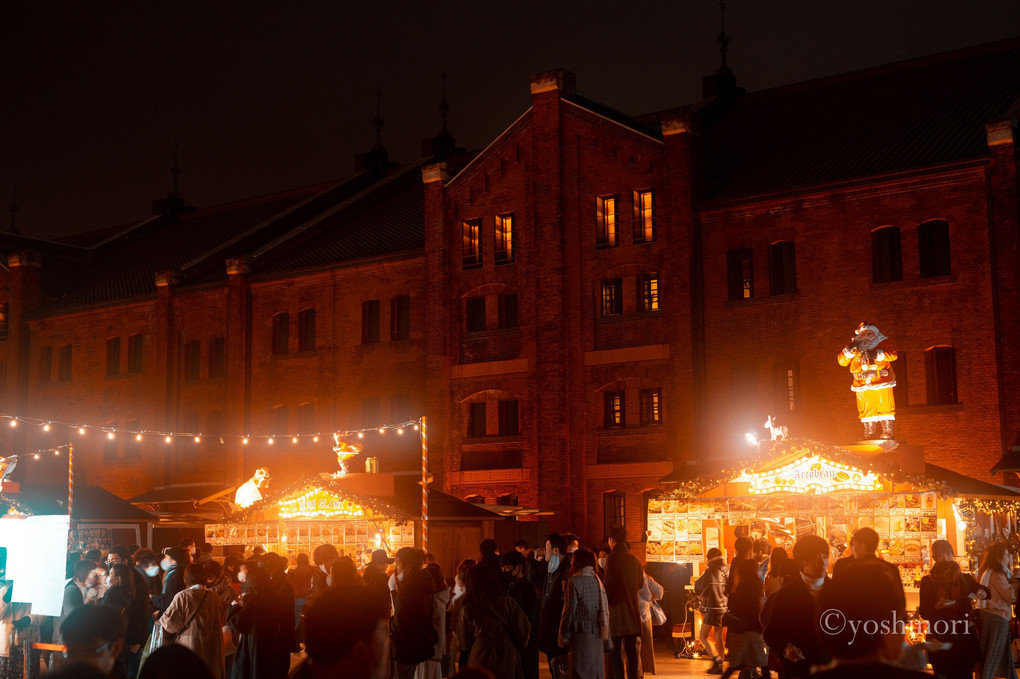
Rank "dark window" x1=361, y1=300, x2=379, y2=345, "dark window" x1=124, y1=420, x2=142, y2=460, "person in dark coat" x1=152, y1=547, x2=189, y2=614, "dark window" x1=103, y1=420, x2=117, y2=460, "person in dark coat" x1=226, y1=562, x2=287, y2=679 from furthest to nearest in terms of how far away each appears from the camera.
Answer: "dark window" x1=103, y1=420, x2=117, y2=460 → "dark window" x1=124, y1=420, x2=142, y2=460 → "dark window" x1=361, y1=300, x2=379, y2=345 → "person in dark coat" x1=152, y1=547, x2=189, y2=614 → "person in dark coat" x1=226, y1=562, x2=287, y2=679

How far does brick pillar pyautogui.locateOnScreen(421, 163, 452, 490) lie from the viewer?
34719mm

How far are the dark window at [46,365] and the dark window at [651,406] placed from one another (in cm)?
2418

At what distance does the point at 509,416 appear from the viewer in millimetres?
34250

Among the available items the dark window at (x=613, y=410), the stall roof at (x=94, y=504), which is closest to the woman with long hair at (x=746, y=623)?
the stall roof at (x=94, y=504)

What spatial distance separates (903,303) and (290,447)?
1928cm

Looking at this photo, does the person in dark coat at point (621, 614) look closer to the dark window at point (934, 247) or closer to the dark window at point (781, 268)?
the dark window at point (934, 247)

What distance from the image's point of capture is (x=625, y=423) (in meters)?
32.2

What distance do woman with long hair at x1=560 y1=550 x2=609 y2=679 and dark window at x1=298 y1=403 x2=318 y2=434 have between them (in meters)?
25.3

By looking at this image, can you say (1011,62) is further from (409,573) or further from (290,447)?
(409,573)

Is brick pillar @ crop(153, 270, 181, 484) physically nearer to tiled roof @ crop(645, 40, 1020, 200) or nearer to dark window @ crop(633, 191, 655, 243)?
dark window @ crop(633, 191, 655, 243)

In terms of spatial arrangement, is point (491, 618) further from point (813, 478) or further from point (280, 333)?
point (280, 333)

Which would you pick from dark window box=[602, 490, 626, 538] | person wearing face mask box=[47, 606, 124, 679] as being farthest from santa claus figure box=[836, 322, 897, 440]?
person wearing face mask box=[47, 606, 124, 679]

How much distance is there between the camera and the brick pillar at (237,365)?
3925 cm

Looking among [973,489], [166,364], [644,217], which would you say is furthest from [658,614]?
[166,364]
